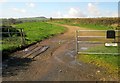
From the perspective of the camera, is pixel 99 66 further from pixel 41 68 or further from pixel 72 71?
pixel 41 68

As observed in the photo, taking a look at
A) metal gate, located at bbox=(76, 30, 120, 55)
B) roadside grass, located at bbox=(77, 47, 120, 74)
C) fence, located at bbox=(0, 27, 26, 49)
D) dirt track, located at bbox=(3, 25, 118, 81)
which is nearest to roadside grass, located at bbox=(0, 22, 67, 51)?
fence, located at bbox=(0, 27, 26, 49)

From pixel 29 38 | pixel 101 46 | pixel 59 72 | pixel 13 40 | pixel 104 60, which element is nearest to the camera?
pixel 59 72

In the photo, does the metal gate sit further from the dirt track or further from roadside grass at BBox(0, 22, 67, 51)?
Result: roadside grass at BBox(0, 22, 67, 51)

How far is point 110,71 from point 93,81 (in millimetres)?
1906

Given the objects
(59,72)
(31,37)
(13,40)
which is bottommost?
(59,72)

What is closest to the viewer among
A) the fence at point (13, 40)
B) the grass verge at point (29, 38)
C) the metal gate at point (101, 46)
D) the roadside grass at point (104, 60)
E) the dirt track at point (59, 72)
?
the dirt track at point (59, 72)

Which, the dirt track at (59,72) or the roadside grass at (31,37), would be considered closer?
the dirt track at (59,72)

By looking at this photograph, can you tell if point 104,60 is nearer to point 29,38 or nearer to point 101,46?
point 101,46

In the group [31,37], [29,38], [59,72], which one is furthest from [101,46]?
[31,37]

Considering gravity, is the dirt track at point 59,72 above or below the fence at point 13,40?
below

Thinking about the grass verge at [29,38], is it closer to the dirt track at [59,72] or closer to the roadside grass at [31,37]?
the roadside grass at [31,37]

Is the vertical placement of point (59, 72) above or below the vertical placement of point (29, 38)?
below

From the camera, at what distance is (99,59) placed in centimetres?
1380

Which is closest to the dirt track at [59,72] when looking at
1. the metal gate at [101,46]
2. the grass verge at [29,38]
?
the metal gate at [101,46]
